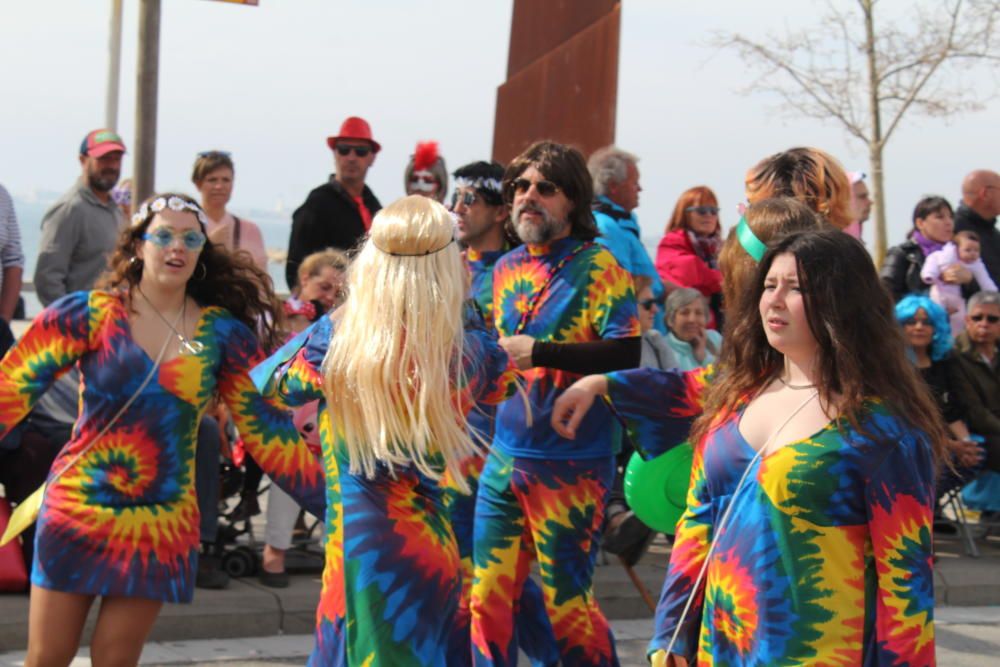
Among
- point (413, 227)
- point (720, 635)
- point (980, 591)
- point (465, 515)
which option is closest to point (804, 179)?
point (413, 227)

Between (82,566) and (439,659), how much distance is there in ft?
3.97

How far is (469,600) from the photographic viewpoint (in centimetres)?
568

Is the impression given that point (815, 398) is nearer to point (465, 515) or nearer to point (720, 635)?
point (720, 635)

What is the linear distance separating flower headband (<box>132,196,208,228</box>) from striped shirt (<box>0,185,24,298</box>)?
3122 mm

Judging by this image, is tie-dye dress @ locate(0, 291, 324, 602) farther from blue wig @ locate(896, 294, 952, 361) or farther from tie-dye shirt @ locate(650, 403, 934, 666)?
blue wig @ locate(896, 294, 952, 361)

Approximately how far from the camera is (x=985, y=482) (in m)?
9.55

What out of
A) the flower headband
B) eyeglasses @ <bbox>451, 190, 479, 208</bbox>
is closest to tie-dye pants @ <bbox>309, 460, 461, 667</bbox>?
the flower headband

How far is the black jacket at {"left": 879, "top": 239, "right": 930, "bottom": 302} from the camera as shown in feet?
33.0

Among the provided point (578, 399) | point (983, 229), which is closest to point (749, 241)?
point (578, 399)

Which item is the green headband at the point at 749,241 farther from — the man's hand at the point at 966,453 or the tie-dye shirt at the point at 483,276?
the man's hand at the point at 966,453

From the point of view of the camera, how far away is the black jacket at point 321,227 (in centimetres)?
848

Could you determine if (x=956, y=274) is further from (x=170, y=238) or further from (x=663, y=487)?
(x=170, y=238)

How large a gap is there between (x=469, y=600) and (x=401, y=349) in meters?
1.79

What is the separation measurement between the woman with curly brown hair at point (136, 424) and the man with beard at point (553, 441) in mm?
888
